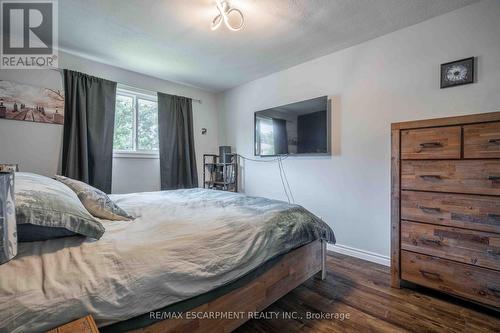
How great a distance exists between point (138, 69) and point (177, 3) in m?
1.65

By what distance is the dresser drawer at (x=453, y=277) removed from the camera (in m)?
1.53

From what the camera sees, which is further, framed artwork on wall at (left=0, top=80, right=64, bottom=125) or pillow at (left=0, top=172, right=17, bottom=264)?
framed artwork on wall at (left=0, top=80, right=64, bottom=125)

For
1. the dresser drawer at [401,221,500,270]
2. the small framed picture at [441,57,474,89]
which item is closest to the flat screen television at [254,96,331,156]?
the small framed picture at [441,57,474,89]

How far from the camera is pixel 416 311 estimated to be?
5.34 feet

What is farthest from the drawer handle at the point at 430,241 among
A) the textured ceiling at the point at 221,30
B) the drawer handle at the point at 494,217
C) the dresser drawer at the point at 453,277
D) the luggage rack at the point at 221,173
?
the luggage rack at the point at 221,173

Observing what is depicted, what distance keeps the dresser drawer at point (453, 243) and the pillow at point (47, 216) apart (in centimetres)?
213

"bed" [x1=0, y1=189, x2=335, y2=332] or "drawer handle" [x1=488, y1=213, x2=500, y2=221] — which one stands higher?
"drawer handle" [x1=488, y1=213, x2=500, y2=221]

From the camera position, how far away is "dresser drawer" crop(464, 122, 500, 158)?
151cm

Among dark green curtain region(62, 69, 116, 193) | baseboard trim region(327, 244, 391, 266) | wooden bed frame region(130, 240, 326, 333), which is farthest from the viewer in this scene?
dark green curtain region(62, 69, 116, 193)

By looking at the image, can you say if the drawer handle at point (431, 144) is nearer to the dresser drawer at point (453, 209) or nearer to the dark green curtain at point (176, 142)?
the dresser drawer at point (453, 209)

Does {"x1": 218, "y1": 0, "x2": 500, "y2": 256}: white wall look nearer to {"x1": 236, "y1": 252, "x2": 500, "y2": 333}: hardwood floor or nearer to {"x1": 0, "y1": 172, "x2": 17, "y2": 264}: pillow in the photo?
{"x1": 236, "y1": 252, "x2": 500, "y2": 333}: hardwood floor

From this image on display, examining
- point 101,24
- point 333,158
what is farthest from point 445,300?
point 101,24
